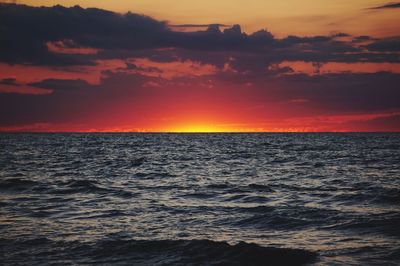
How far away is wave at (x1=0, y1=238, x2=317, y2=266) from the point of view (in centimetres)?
1123

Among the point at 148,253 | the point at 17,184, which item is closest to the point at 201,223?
the point at 148,253

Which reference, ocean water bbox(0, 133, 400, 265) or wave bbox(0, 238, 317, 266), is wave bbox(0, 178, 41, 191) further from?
wave bbox(0, 238, 317, 266)

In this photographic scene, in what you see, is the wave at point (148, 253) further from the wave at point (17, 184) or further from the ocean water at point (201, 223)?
the wave at point (17, 184)

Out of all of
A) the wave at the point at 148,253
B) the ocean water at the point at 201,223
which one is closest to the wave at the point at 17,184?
the ocean water at the point at 201,223

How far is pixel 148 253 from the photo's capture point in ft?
39.5

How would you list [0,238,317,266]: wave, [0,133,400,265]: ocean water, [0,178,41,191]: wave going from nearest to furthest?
[0,238,317,266]: wave → [0,133,400,265]: ocean water → [0,178,41,191]: wave

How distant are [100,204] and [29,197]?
15.8 ft

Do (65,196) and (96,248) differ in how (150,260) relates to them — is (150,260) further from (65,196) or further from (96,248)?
(65,196)

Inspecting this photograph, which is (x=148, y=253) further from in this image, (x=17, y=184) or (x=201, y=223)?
(x=17, y=184)

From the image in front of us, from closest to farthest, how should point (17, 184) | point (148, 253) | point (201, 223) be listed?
1. point (148, 253)
2. point (201, 223)
3. point (17, 184)

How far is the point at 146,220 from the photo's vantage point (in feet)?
54.2

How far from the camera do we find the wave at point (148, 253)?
11227 millimetres

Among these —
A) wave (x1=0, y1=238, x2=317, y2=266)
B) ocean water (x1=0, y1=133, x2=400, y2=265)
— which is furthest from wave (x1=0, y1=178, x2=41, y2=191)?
wave (x1=0, y1=238, x2=317, y2=266)

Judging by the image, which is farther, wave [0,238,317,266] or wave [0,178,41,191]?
wave [0,178,41,191]
